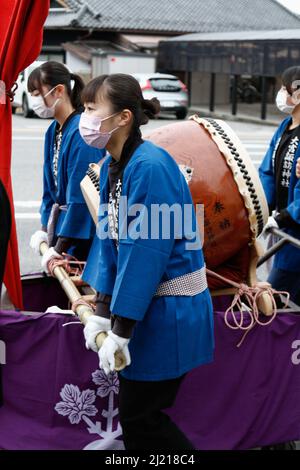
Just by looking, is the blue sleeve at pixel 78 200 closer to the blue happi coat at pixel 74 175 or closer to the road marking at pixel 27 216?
the blue happi coat at pixel 74 175

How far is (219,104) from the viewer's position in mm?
25812

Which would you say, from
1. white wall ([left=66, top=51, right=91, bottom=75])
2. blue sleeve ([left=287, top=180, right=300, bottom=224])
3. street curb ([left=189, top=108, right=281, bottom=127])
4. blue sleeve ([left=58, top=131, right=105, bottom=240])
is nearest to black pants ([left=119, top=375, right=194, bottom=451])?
blue sleeve ([left=58, top=131, right=105, bottom=240])

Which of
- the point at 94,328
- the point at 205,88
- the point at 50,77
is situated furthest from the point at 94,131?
the point at 205,88

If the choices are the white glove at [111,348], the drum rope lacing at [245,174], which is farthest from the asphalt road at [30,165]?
the white glove at [111,348]

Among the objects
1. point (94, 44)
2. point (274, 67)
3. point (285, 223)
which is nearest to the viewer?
point (285, 223)

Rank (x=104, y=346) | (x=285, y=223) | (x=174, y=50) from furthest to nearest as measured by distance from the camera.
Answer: (x=174, y=50) → (x=285, y=223) → (x=104, y=346)

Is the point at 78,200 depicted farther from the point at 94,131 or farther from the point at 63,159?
the point at 94,131

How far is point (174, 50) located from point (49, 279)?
21.3m

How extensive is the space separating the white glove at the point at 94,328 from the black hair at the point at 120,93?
652 millimetres

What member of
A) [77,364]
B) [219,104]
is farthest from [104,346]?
[219,104]

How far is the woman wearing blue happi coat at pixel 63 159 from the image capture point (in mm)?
3295

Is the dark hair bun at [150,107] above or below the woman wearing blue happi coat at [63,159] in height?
above
